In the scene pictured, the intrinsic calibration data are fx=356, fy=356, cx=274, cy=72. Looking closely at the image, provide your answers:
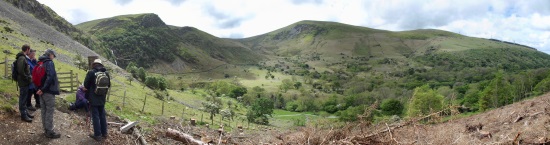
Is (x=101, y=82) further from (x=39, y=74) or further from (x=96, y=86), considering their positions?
(x=39, y=74)

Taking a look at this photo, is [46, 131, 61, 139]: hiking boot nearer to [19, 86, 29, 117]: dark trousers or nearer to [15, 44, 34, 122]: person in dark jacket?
[15, 44, 34, 122]: person in dark jacket

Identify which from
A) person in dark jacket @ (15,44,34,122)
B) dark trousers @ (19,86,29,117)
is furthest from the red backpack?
dark trousers @ (19,86,29,117)

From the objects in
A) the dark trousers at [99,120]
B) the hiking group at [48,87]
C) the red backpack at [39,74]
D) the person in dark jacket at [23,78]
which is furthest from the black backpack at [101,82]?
the person in dark jacket at [23,78]

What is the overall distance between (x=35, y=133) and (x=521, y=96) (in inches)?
3527

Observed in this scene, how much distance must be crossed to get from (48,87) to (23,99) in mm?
1770

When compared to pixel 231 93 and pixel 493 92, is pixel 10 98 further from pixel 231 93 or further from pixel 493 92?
pixel 231 93

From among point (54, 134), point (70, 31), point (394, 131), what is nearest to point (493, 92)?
point (394, 131)

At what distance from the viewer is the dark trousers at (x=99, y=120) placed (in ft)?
31.2

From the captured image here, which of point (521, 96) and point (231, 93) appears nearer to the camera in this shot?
point (521, 96)

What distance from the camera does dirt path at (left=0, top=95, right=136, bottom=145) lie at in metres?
9.00

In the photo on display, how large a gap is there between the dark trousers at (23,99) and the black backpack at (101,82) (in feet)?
7.11

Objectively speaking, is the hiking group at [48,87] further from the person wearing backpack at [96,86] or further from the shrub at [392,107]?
the shrub at [392,107]

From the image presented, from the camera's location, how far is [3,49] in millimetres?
37500

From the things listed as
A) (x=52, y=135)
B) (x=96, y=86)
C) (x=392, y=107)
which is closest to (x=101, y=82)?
(x=96, y=86)
